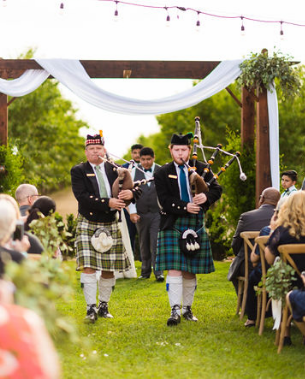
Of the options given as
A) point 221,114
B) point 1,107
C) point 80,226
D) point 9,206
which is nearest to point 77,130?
point 221,114

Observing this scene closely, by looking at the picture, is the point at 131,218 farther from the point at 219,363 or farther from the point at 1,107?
the point at 219,363

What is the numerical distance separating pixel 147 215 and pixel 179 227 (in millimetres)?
2985

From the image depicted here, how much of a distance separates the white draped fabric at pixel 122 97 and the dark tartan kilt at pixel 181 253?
9.69 feet

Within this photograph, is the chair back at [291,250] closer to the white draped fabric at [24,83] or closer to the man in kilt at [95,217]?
the man in kilt at [95,217]

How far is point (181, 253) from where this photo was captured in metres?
5.77

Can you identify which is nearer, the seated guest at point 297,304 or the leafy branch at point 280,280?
the seated guest at point 297,304

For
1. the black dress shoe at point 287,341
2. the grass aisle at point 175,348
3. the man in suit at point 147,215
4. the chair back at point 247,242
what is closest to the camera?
the grass aisle at point 175,348

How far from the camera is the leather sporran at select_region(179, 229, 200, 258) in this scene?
225 inches

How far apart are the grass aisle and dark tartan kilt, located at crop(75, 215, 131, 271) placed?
509mm

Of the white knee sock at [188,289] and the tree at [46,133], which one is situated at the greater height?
the tree at [46,133]

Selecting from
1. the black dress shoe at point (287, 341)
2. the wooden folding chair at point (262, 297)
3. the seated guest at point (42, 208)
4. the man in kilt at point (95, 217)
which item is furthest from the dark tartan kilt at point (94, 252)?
the black dress shoe at point (287, 341)

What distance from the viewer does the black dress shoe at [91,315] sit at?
571 cm

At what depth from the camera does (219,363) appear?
439cm

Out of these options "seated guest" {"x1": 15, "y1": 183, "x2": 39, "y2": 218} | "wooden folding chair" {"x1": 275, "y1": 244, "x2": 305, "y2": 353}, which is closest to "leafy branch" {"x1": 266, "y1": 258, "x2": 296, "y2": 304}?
"wooden folding chair" {"x1": 275, "y1": 244, "x2": 305, "y2": 353}
